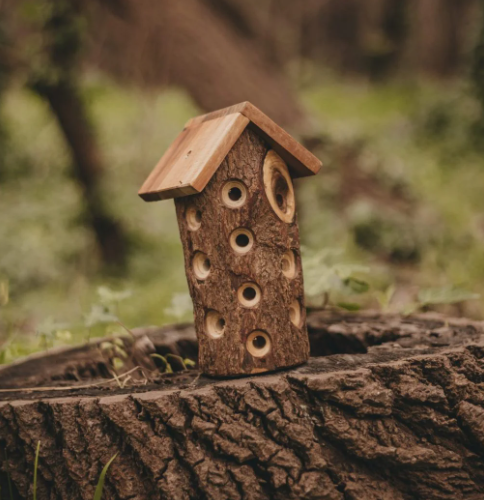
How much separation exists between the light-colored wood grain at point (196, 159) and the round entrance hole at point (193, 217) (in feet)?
0.33

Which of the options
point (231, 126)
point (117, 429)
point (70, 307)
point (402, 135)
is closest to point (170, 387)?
point (117, 429)

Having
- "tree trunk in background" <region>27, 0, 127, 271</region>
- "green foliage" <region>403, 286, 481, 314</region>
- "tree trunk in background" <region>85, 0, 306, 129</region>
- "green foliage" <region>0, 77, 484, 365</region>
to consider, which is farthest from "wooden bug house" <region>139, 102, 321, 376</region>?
"tree trunk in background" <region>85, 0, 306, 129</region>

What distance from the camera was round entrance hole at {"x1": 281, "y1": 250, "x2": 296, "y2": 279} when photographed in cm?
224

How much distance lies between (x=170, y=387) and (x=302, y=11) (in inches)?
735

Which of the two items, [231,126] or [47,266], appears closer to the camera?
[231,126]

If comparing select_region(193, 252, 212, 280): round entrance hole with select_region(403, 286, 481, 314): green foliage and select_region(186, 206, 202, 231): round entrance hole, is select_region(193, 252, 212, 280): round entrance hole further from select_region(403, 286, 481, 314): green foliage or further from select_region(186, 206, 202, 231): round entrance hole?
select_region(403, 286, 481, 314): green foliage

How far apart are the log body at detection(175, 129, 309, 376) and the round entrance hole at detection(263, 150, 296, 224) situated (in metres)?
0.01

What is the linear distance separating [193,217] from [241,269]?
0.28 meters

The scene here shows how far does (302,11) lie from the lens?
61.1ft

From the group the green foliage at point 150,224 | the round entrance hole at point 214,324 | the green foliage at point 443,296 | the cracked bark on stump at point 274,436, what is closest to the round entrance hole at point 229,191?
the round entrance hole at point 214,324

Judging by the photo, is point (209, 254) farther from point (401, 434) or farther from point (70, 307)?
point (70, 307)

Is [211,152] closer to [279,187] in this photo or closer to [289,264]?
[279,187]

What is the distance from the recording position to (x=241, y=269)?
2.13 meters

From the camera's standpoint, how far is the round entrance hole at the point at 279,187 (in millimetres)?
2164
